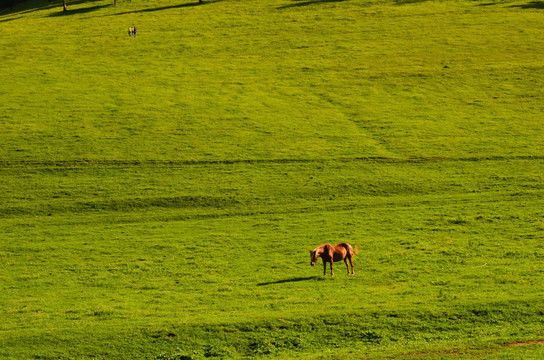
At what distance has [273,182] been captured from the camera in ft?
135

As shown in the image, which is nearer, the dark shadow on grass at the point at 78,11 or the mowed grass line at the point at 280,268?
the mowed grass line at the point at 280,268

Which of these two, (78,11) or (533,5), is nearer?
(533,5)

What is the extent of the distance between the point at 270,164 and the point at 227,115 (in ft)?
35.9

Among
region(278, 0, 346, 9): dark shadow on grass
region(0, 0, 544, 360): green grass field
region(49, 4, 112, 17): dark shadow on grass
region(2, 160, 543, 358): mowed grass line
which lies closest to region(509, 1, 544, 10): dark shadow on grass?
region(0, 0, 544, 360): green grass field

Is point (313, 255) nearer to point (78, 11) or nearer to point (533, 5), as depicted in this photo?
point (533, 5)

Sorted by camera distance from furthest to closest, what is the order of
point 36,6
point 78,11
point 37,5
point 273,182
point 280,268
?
point 37,5 < point 36,6 < point 78,11 < point 273,182 < point 280,268

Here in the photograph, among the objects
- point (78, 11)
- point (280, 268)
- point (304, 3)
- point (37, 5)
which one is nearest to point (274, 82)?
point (304, 3)

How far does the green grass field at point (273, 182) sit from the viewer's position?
21688 mm

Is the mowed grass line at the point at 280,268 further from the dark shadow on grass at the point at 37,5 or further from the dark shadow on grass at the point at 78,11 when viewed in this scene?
the dark shadow on grass at the point at 37,5

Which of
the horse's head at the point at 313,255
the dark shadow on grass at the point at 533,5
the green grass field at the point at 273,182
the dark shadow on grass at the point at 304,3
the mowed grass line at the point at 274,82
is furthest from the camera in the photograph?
the dark shadow on grass at the point at 304,3

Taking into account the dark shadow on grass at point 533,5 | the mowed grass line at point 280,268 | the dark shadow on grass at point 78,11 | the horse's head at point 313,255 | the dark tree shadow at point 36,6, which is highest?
the dark tree shadow at point 36,6

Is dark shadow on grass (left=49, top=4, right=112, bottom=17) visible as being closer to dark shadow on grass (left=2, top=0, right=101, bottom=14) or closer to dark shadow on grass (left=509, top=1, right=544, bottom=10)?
dark shadow on grass (left=2, top=0, right=101, bottom=14)

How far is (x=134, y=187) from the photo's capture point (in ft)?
133

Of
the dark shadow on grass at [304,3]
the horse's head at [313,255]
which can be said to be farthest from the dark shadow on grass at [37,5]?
the horse's head at [313,255]
